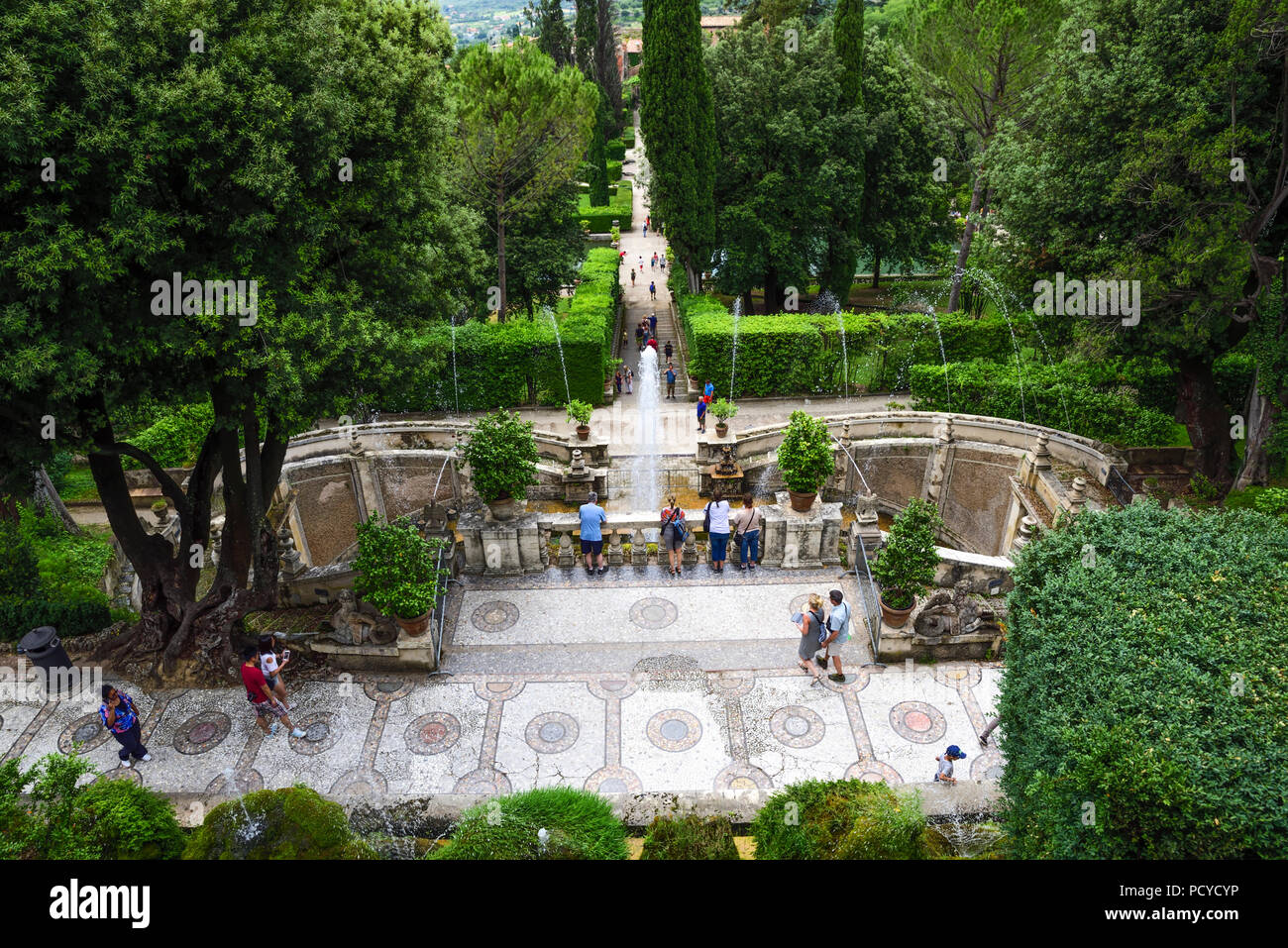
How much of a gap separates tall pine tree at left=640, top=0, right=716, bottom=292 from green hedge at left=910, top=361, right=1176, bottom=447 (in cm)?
1180

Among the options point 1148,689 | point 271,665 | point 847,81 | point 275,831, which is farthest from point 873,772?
point 847,81

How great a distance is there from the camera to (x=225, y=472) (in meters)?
13.2

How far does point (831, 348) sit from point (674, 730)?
62.6ft

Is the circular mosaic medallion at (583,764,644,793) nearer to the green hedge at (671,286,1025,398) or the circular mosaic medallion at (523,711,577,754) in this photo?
the circular mosaic medallion at (523,711,577,754)

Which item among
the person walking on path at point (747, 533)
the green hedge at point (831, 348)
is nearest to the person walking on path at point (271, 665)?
the person walking on path at point (747, 533)

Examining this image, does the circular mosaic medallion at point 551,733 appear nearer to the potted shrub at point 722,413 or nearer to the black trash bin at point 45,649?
the black trash bin at point 45,649

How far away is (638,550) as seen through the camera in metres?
16.2

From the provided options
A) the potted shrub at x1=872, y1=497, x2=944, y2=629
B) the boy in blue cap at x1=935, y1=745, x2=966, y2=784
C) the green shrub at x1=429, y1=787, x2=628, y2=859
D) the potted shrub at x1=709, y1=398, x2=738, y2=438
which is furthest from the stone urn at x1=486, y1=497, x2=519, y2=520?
the boy in blue cap at x1=935, y1=745, x2=966, y2=784

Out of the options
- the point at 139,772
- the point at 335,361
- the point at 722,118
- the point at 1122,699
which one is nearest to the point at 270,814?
the point at 139,772

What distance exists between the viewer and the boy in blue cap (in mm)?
9922

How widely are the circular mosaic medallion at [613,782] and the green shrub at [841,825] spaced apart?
266cm

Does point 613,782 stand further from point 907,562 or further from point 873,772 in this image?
point 907,562

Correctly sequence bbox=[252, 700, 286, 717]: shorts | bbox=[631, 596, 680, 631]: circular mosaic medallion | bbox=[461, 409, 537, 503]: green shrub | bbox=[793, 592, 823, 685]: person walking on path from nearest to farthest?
bbox=[252, 700, 286, 717]: shorts
bbox=[793, 592, 823, 685]: person walking on path
bbox=[631, 596, 680, 631]: circular mosaic medallion
bbox=[461, 409, 537, 503]: green shrub

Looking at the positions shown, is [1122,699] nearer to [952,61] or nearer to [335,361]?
[335,361]
